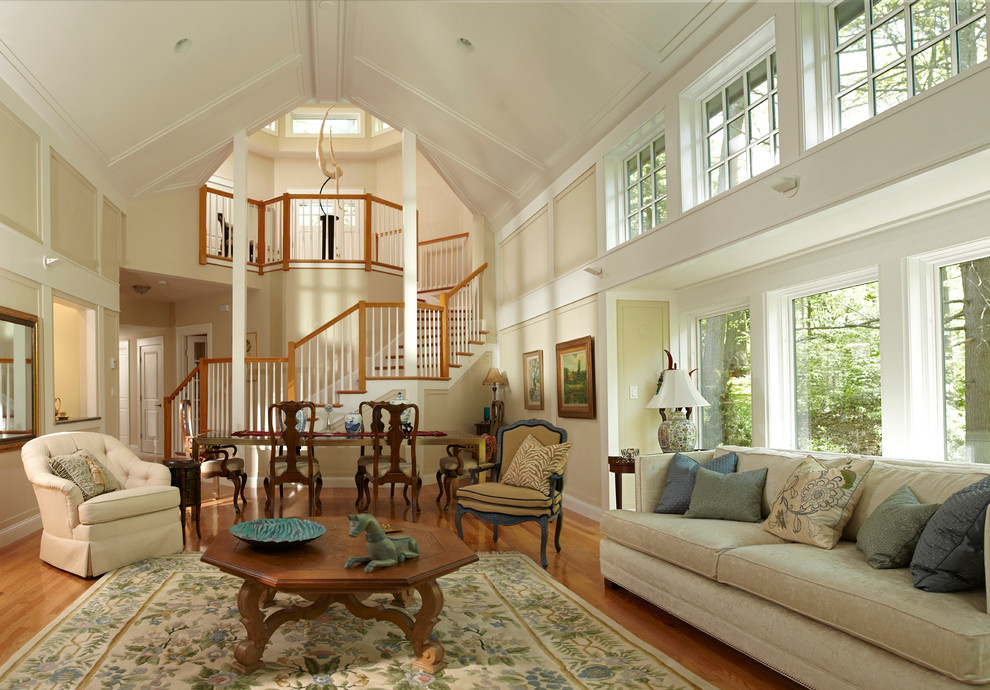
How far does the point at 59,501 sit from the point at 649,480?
3.69m

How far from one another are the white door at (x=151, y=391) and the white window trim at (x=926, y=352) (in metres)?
10.8

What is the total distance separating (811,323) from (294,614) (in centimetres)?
366

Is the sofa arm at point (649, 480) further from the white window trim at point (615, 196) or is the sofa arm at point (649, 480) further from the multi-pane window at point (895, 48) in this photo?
the white window trim at point (615, 196)

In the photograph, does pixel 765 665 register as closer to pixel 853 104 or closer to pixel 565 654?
pixel 565 654

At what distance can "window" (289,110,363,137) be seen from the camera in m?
11.8

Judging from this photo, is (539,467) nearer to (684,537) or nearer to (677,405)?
(677,405)

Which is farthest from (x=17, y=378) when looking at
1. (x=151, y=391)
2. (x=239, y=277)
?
(x=151, y=391)

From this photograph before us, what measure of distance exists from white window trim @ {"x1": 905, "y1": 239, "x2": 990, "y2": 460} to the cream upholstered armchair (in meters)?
4.73

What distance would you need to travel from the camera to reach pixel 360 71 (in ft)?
24.7

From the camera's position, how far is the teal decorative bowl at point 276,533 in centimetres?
303

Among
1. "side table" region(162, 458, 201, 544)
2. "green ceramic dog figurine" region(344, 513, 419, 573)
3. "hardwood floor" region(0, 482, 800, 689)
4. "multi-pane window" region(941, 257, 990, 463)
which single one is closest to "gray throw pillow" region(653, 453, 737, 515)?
"hardwood floor" region(0, 482, 800, 689)

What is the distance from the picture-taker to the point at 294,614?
114 inches

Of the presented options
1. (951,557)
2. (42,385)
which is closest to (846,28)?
(951,557)

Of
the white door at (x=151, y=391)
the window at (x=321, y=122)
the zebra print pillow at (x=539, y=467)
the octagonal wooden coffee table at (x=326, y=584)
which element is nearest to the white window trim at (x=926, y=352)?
the zebra print pillow at (x=539, y=467)
